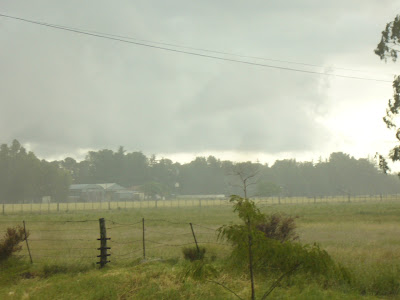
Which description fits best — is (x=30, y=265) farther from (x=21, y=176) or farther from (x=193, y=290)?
(x=21, y=176)

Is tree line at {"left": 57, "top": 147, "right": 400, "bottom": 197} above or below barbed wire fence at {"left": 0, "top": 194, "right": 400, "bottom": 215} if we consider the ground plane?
above

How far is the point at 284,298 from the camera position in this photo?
32.0 ft

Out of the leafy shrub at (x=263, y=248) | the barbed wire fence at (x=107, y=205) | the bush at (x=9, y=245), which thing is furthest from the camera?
the barbed wire fence at (x=107, y=205)

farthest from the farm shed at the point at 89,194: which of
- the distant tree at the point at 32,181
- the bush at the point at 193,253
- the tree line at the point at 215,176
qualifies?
the bush at the point at 193,253

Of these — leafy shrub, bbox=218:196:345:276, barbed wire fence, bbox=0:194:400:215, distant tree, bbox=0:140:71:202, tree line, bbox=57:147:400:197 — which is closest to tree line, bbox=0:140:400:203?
tree line, bbox=57:147:400:197

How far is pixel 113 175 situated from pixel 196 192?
36.3 m

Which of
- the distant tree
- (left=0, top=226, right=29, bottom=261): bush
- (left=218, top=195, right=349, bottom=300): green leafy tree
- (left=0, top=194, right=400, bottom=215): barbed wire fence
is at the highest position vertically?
the distant tree

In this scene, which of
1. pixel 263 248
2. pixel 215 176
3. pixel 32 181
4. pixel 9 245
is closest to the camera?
pixel 263 248

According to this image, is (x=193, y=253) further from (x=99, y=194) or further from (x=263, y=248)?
(x=99, y=194)

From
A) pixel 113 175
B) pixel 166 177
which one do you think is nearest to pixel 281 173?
pixel 166 177

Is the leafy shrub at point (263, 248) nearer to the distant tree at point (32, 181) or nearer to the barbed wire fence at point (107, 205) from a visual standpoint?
the barbed wire fence at point (107, 205)

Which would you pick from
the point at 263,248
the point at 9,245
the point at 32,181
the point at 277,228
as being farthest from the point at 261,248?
the point at 32,181

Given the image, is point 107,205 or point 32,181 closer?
point 107,205

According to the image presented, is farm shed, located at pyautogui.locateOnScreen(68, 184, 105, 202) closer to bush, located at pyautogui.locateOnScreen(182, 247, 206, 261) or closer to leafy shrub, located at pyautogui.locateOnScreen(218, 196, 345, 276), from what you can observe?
bush, located at pyautogui.locateOnScreen(182, 247, 206, 261)
